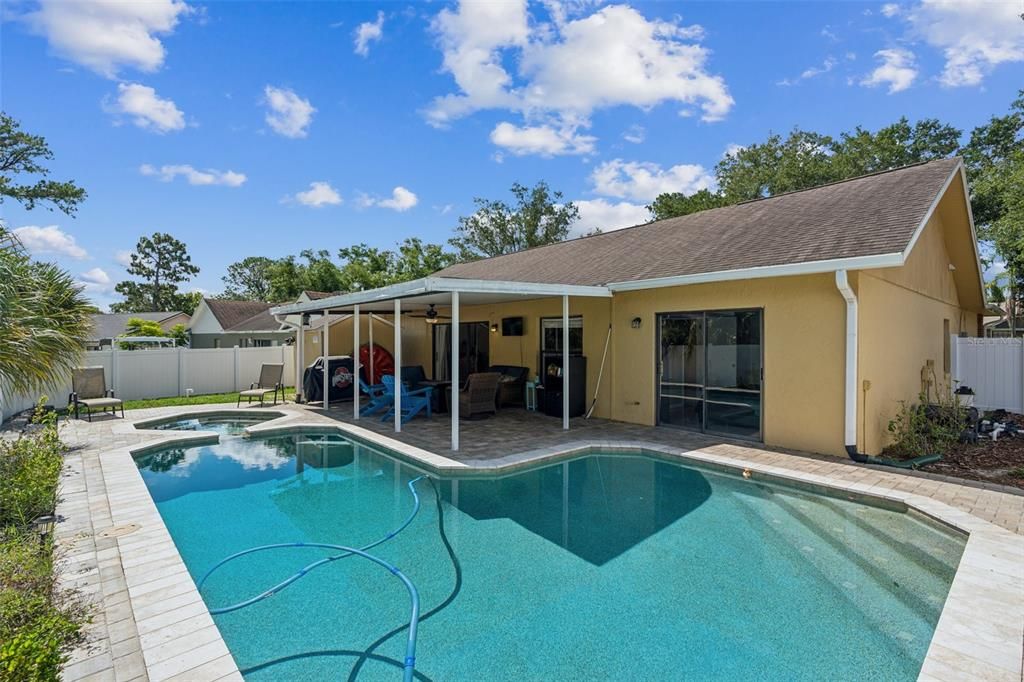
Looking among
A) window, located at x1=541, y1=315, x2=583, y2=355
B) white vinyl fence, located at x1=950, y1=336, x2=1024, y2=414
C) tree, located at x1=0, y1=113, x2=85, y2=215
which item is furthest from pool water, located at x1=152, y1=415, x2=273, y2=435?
white vinyl fence, located at x1=950, y1=336, x2=1024, y2=414

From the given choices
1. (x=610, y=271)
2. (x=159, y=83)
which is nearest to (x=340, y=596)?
(x=610, y=271)

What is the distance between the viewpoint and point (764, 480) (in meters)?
6.66

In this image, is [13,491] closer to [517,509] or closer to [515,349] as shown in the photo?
[517,509]

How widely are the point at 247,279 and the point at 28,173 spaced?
148 ft

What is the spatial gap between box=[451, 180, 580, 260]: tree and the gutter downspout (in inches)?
1202

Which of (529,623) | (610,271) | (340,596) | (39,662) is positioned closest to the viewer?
(39,662)

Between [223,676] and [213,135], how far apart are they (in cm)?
→ 1667

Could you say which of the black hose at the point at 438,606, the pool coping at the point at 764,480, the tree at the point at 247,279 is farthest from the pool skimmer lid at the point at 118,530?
the tree at the point at 247,279

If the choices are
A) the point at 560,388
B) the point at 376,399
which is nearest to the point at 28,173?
the point at 376,399

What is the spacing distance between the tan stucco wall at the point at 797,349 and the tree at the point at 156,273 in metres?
62.9

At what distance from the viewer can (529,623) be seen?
11.8 ft

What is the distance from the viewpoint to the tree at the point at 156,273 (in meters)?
54.0

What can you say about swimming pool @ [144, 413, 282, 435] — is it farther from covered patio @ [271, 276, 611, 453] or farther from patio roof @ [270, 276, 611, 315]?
patio roof @ [270, 276, 611, 315]

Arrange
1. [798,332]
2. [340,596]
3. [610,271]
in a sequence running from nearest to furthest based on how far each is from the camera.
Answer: [340,596] → [798,332] → [610,271]
